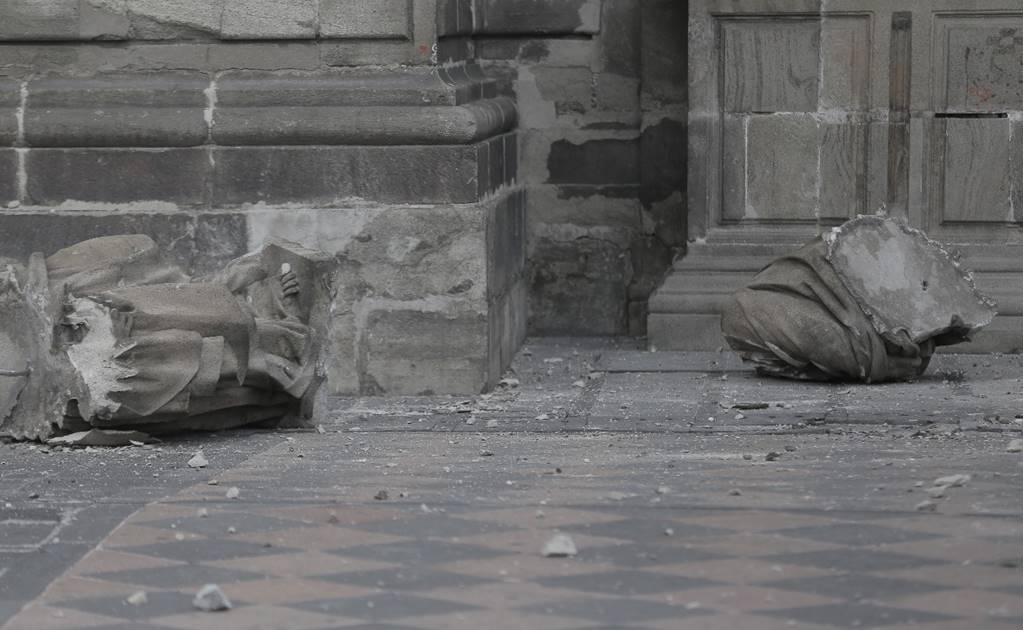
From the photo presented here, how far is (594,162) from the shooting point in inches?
340

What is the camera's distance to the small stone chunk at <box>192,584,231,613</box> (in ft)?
12.4

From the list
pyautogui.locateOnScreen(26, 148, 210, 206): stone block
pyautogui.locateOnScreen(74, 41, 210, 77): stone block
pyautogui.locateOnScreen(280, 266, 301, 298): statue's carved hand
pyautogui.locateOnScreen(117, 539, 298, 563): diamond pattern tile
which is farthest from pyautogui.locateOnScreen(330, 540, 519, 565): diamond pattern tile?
pyautogui.locateOnScreen(74, 41, 210, 77): stone block

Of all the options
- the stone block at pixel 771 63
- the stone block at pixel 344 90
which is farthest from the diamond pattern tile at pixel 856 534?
the stone block at pixel 771 63

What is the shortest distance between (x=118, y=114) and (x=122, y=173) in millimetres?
220

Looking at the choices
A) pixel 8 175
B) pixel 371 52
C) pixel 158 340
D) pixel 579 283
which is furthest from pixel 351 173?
pixel 579 283

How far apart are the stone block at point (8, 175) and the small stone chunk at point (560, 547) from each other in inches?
142

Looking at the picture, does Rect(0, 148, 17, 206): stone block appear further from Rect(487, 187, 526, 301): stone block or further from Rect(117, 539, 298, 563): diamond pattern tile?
Rect(117, 539, 298, 563): diamond pattern tile

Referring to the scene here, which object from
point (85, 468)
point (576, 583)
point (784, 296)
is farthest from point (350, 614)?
point (784, 296)

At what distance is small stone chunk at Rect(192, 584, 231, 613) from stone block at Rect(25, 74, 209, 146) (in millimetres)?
3458

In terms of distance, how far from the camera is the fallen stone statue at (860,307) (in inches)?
281

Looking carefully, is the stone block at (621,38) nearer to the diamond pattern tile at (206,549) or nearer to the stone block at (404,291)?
the stone block at (404,291)

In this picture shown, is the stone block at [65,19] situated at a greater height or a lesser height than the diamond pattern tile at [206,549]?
greater

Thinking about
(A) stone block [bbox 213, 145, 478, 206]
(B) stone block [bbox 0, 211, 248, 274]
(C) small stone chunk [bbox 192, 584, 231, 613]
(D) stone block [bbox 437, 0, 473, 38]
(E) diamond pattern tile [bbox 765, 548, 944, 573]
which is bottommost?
(E) diamond pattern tile [bbox 765, 548, 944, 573]

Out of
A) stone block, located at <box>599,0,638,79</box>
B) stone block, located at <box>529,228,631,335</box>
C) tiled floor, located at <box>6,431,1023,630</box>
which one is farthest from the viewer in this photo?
stone block, located at <box>529,228,631,335</box>
